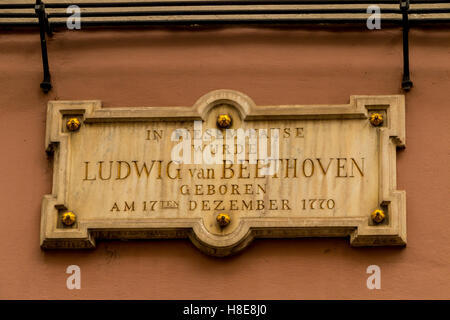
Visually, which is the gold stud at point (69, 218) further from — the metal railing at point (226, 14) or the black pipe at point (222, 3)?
the black pipe at point (222, 3)

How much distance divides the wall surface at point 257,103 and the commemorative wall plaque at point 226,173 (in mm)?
130

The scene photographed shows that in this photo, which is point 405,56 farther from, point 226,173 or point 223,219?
point 223,219

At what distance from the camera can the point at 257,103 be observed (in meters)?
9.78

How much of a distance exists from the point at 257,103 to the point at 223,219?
3.19ft

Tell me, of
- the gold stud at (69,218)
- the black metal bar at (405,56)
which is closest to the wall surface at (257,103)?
the black metal bar at (405,56)

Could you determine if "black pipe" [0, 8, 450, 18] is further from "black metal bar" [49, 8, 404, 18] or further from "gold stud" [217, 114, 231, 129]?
"gold stud" [217, 114, 231, 129]

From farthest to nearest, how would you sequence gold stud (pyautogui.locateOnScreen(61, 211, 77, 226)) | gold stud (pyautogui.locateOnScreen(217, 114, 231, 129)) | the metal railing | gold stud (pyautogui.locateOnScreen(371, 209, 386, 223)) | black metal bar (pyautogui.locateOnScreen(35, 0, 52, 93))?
1. the metal railing
2. black metal bar (pyautogui.locateOnScreen(35, 0, 52, 93))
3. gold stud (pyautogui.locateOnScreen(217, 114, 231, 129))
4. gold stud (pyautogui.locateOnScreen(61, 211, 77, 226))
5. gold stud (pyautogui.locateOnScreen(371, 209, 386, 223))

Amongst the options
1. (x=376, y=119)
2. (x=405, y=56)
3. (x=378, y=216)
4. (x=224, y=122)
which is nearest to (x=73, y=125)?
(x=224, y=122)

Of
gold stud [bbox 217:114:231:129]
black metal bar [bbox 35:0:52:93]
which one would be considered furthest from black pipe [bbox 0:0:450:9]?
gold stud [bbox 217:114:231:129]

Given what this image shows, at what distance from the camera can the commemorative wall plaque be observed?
9.35 metres

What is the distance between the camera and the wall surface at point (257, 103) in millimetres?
9312

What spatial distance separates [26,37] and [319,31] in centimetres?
223

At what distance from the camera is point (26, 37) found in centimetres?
1017

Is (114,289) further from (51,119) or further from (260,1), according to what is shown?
(260,1)
